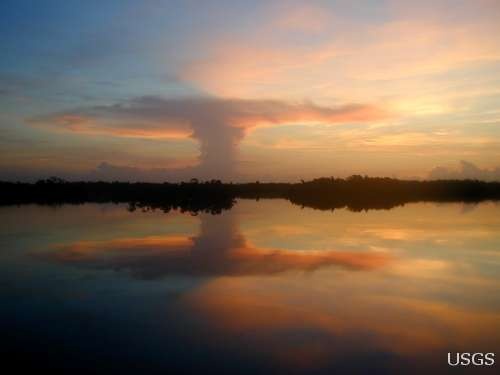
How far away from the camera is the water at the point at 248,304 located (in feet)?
20.3

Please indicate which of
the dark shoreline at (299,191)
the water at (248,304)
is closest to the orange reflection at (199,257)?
the water at (248,304)

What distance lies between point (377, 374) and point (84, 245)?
13.0 m

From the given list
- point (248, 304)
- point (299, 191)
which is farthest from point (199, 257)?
point (299, 191)

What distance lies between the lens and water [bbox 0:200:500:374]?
243 inches

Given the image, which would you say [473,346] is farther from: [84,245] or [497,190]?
[497,190]

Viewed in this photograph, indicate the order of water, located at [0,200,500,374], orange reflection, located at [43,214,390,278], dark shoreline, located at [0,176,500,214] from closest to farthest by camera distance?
water, located at [0,200,500,374] → orange reflection, located at [43,214,390,278] → dark shoreline, located at [0,176,500,214]

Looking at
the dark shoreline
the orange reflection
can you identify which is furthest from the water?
the dark shoreline

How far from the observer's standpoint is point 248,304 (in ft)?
28.7

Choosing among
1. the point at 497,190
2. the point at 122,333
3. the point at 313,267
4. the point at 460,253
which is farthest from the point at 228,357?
the point at 497,190

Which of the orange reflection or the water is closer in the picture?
the water

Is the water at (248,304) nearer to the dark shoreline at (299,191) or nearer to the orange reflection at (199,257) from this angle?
the orange reflection at (199,257)

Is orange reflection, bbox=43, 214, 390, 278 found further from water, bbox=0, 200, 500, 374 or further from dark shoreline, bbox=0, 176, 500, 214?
dark shoreline, bbox=0, 176, 500, 214

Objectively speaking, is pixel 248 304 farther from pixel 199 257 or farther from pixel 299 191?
pixel 299 191

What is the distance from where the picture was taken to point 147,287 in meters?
10.1
